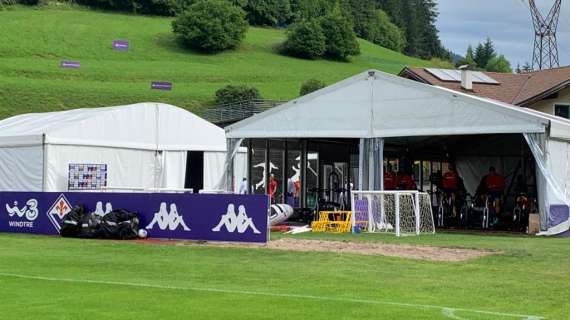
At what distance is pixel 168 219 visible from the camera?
21125 millimetres

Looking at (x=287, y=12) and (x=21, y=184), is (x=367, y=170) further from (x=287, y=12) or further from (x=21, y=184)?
(x=287, y=12)

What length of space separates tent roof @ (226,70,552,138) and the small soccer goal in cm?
250

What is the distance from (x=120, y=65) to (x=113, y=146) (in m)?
60.2

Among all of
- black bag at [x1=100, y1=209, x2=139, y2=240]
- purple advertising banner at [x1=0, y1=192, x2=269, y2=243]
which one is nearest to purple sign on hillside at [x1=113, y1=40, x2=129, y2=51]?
purple advertising banner at [x1=0, y1=192, x2=269, y2=243]

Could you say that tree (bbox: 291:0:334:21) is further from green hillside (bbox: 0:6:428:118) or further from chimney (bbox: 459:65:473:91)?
chimney (bbox: 459:65:473:91)

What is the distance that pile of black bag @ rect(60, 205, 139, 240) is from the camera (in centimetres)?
2130

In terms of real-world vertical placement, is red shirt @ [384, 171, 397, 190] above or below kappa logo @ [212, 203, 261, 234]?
above

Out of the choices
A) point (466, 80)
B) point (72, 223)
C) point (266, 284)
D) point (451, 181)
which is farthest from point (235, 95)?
point (266, 284)

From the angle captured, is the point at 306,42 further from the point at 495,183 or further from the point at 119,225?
the point at 119,225

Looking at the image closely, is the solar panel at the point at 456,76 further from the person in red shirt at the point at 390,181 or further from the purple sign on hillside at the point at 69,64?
the purple sign on hillside at the point at 69,64

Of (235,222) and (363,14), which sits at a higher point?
(363,14)

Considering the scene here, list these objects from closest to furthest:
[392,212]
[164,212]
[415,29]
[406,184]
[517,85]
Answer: [164,212] < [392,212] < [406,184] < [517,85] < [415,29]

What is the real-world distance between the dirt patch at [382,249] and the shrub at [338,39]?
8730cm

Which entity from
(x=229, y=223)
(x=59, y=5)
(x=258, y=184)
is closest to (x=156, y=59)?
(x=59, y=5)
